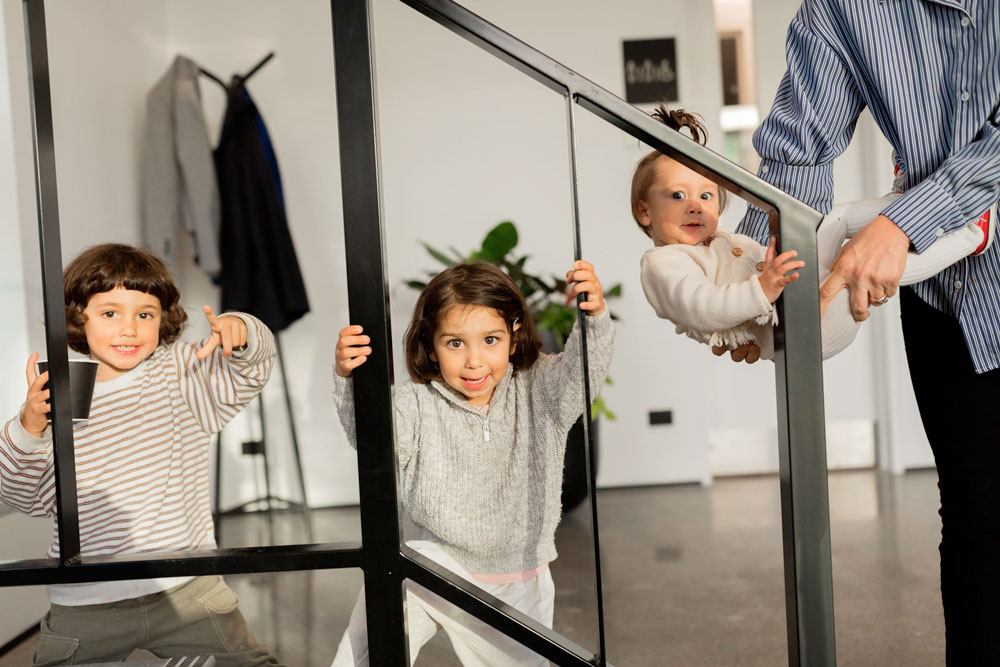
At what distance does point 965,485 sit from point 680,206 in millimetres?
558

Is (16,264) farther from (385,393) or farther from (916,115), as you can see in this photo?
(916,115)

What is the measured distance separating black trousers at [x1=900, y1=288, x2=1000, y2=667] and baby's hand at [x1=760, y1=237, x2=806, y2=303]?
341 mm

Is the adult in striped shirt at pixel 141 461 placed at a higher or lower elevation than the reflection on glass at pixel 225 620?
higher

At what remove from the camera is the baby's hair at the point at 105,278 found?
1516 mm

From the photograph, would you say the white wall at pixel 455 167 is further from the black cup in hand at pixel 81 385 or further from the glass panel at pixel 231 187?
the black cup in hand at pixel 81 385

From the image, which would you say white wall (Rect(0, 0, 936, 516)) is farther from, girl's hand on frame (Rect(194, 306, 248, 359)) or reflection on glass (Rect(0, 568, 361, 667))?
girl's hand on frame (Rect(194, 306, 248, 359))

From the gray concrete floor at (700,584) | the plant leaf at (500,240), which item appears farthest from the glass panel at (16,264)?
the plant leaf at (500,240)

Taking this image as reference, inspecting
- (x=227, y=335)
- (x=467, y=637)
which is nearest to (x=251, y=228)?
(x=227, y=335)

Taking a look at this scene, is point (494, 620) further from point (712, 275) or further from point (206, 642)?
point (206, 642)

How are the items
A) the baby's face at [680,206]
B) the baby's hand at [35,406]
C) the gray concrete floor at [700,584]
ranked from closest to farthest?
the baby's hand at [35,406], the baby's face at [680,206], the gray concrete floor at [700,584]

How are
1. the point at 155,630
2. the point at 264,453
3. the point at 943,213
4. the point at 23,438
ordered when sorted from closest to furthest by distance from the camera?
the point at 943,213 → the point at 23,438 → the point at 155,630 → the point at 264,453

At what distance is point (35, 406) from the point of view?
1253mm

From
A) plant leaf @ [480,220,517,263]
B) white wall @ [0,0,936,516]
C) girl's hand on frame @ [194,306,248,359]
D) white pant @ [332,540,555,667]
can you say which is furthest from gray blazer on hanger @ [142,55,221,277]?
white pant @ [332,540,555,667]

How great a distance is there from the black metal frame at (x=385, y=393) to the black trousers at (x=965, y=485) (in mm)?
289
